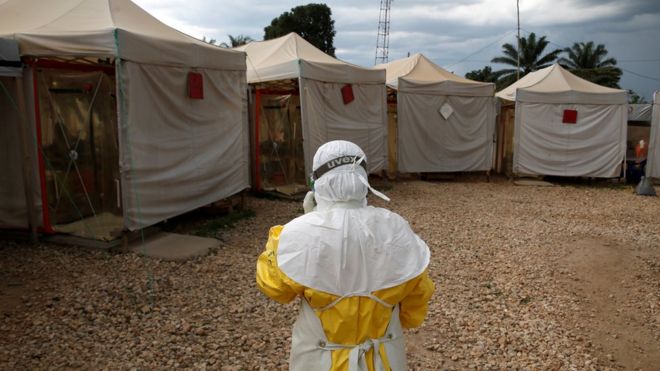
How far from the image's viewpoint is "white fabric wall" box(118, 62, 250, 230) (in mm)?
5066

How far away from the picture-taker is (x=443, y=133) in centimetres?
1163

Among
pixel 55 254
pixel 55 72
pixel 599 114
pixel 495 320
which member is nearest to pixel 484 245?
pixel 495 320

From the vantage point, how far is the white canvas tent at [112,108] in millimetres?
4895

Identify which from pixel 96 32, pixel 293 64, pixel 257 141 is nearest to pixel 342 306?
pixel 96 32

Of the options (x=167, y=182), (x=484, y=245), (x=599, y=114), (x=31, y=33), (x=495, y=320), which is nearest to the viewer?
(x=495, y=320)

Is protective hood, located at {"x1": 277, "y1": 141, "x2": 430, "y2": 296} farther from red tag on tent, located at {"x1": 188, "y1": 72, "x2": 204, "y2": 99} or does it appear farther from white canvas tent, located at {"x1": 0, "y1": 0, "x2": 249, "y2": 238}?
red tag on tent, located at {"x1": 188, "y1": 72, "x2": 204, "y2": 99}

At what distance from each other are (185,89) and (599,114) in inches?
369

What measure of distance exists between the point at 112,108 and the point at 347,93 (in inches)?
181

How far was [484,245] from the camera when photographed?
632cm

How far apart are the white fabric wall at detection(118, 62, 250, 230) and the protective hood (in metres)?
3.73

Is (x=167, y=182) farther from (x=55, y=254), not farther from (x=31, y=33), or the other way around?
(x=31, y=33)

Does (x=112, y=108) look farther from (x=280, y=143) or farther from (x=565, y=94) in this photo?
(x=565, y=94)

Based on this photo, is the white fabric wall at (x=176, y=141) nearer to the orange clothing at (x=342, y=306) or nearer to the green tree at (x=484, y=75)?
the orange clothing at (x=342, y=306)

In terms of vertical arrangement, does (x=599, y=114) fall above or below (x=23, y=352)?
above
